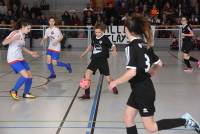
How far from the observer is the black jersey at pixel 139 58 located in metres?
4.59

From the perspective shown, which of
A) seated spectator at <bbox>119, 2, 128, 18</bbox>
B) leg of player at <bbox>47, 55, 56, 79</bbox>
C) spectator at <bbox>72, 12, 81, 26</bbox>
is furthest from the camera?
seated spectator at <bbox>119, 2, 128, 18</bbox>

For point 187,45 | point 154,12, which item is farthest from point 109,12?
point 187,45

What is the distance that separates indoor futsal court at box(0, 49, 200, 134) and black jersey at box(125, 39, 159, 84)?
4.54 feet

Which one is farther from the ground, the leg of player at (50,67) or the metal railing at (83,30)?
the metal railing at (83,30)

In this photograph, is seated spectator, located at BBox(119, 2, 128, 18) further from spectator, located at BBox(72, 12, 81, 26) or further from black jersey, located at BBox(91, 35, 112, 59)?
black jersey, located at BBox(91, 35, 112, 59)

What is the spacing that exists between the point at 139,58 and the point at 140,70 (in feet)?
0.44

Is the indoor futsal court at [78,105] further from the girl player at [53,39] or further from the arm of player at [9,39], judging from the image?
the arm of player at [9,39]

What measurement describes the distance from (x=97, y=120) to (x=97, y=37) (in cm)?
238

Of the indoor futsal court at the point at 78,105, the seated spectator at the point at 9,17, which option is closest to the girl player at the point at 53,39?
the indoor futsal court at the point at 78,105

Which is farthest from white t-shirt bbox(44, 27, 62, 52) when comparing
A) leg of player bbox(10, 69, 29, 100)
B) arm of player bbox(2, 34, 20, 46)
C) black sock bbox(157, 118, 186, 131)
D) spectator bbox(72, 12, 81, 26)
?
spectator bbox(72, 12, 81, 26)

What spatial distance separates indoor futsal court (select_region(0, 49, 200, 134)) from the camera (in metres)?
6.14

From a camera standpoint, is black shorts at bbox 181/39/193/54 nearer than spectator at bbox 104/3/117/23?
Yes

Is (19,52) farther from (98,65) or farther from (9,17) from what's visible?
(9,17)

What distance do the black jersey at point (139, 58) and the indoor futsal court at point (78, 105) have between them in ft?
4.54
